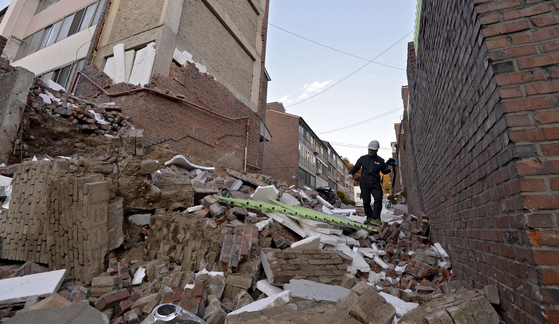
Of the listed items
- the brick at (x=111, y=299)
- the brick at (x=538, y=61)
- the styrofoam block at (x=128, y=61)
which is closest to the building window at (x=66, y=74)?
the styrofoam block at (x=128, y=61)

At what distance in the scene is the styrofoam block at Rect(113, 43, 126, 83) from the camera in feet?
28.2

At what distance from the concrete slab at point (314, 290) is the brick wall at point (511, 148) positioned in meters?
1.16

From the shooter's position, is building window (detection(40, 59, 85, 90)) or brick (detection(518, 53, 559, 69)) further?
building window (detection(40, 59, 85, 90))

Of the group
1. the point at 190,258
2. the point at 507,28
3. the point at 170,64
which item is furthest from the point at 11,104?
the point at 507,28

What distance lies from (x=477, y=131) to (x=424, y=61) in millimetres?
2645

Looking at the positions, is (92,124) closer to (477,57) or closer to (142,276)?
(142,276)

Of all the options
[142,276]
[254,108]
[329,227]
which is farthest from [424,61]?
[254,108]

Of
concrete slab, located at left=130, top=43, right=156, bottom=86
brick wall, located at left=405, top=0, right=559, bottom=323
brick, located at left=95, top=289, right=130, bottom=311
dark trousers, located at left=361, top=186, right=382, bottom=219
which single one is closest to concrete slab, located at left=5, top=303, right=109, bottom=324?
brick, located at left=95, top=289, right=130, bottom=311

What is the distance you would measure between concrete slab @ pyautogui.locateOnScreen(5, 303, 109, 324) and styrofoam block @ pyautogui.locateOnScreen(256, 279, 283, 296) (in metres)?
1.40

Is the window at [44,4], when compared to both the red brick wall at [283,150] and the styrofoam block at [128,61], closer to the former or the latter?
the styrofoam block at [128,61]

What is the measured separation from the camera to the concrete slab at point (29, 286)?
273 cm

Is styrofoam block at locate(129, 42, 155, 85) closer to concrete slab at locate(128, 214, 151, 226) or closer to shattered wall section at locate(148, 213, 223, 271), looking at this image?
concrete slab at locate(128, 214, 151, 226)

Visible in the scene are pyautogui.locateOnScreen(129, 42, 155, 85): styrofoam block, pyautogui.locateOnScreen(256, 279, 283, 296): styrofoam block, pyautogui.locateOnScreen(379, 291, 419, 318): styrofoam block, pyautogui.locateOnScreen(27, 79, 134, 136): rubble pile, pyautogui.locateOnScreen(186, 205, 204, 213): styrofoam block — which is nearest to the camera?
pyautogui.locateOnScreen(379, 291, 419, 318): styrofoam block

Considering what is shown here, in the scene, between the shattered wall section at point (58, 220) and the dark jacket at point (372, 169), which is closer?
the shattered wall section at point (58, 220)
